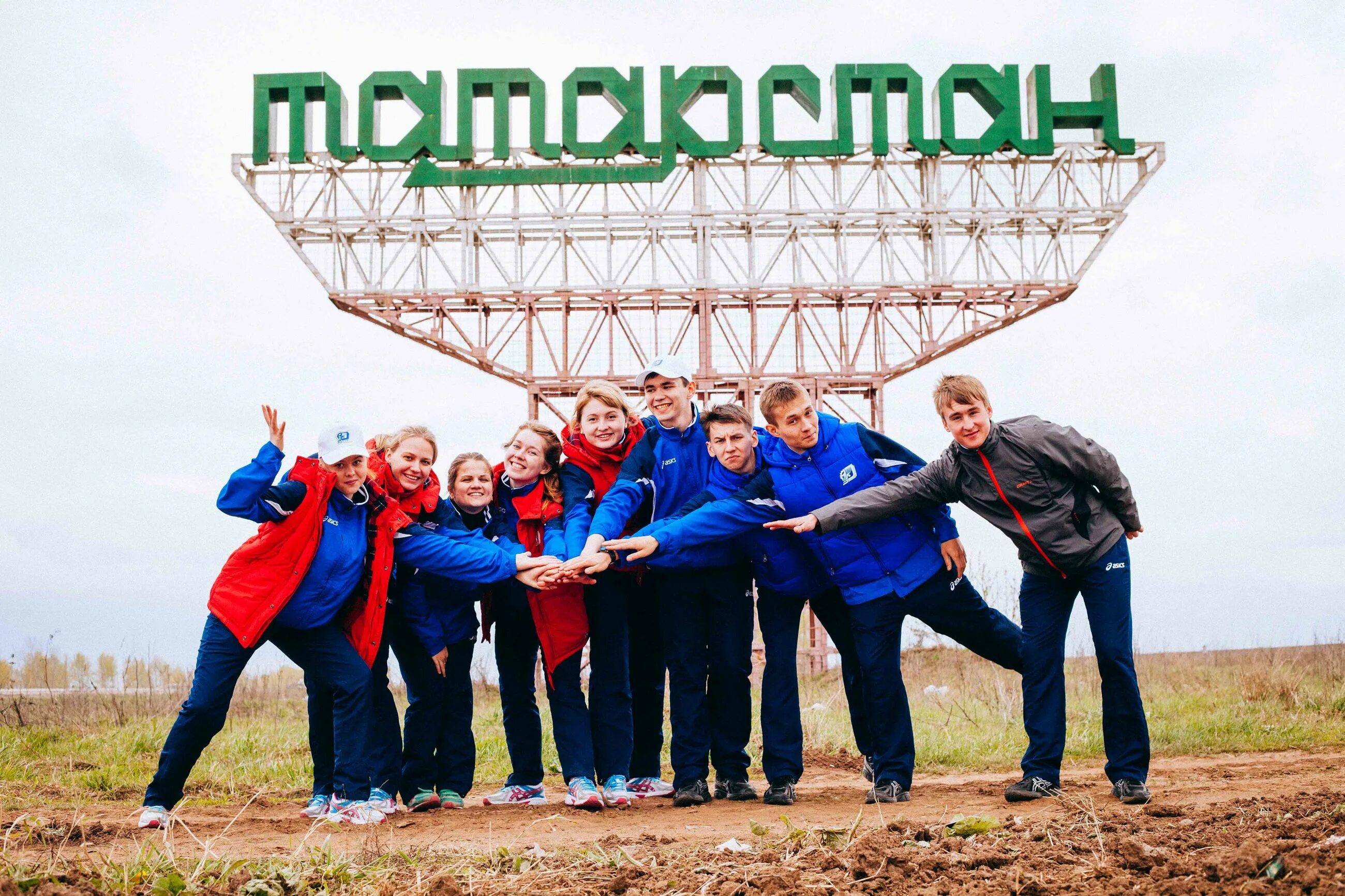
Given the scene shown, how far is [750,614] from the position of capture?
19.7 ft

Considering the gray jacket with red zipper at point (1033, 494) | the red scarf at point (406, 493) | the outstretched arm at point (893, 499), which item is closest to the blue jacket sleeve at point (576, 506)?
the red scarf at point (406, 493)

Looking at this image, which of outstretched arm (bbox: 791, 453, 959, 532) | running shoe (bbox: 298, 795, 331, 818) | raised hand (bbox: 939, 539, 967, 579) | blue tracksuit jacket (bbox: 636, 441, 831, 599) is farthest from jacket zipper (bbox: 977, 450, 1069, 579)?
running shoe (bbox: 298, 795, 331, 818)

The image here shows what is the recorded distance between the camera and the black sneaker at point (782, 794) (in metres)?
5.66

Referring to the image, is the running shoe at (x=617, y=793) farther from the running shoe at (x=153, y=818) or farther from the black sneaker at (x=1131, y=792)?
the black sneaker at (x=1131, y=792)

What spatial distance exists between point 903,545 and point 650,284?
1143cm

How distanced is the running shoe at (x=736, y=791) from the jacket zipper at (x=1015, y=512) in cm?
193

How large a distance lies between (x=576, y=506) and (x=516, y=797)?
66.2 inches

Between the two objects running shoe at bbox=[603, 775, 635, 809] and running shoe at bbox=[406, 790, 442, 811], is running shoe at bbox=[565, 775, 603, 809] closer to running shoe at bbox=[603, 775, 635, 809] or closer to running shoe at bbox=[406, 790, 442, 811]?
running shoe at bbox=[603, 775, 635, 809]

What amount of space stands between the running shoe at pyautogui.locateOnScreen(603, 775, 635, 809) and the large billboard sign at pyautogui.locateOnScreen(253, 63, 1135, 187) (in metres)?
12.0

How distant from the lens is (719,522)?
18.5 feet

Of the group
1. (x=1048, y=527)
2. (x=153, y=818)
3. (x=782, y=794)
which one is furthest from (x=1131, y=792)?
(x=153, y=818)

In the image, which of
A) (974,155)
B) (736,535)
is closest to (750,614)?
(736,535)

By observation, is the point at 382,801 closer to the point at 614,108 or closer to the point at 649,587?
the point at 649,587

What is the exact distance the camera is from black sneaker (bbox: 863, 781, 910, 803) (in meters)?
5.59
